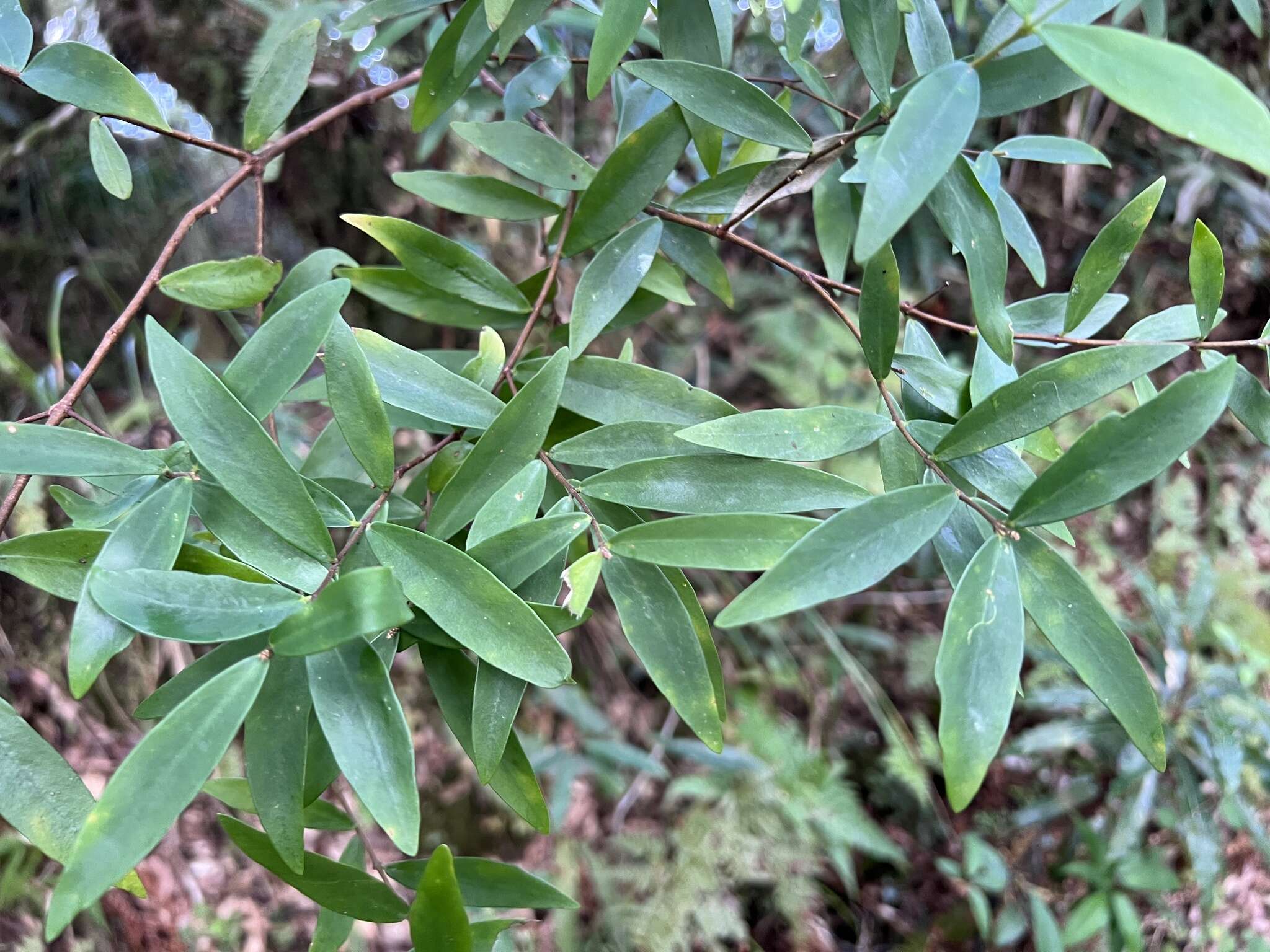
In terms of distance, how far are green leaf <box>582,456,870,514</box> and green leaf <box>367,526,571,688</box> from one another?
8cm

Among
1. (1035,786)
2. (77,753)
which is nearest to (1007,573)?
(77,753)

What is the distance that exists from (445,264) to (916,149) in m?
0.35

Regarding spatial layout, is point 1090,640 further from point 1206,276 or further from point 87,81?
point 87,81

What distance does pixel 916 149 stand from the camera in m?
0.29

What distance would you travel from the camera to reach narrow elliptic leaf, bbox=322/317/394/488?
15.2 inches

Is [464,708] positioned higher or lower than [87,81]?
lower

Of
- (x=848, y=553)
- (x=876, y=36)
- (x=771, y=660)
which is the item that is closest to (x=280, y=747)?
(x=848, y=553)

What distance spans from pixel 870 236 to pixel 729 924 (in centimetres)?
136

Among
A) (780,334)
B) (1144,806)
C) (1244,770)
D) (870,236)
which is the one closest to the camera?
(870,236)

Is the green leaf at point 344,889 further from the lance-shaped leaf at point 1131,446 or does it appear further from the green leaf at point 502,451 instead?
the lance-shaped leaf at point 1131,446

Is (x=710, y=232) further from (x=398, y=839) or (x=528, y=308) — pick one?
(x=398, y=839)

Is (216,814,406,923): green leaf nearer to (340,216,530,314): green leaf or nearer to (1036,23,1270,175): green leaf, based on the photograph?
(340,216,530,314): green leaf

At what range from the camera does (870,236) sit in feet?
0.90

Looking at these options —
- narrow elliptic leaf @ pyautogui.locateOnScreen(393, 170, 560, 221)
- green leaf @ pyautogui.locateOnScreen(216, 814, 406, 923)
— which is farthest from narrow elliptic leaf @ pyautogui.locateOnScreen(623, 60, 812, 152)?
green leaf @ pyautogui.locateOnScreen(216, 814, 406, 923)
